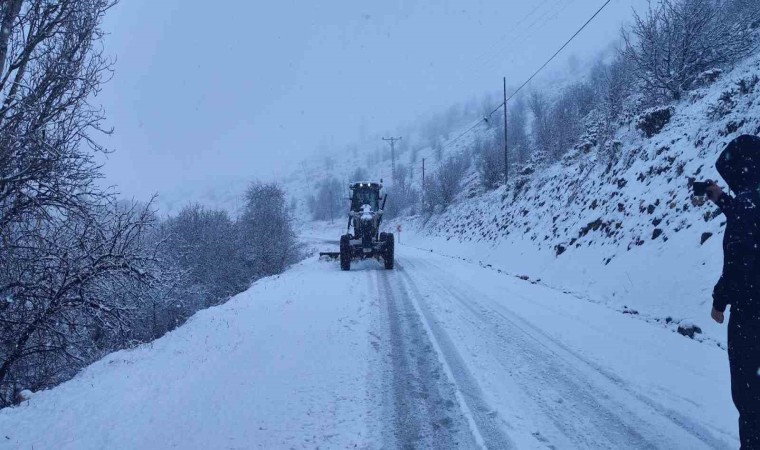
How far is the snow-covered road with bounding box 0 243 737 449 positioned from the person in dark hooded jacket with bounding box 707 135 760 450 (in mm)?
912

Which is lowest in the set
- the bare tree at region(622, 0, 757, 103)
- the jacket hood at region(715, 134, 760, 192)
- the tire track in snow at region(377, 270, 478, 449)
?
the tire track in snow at region(377, 270, 478, 449)

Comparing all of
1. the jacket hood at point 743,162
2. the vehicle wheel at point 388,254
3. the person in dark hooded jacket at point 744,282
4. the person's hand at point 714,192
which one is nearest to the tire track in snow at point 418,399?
the person in dark hooded jacket at point 744,282

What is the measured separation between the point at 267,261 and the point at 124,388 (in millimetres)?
24075

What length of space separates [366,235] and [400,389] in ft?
39.5

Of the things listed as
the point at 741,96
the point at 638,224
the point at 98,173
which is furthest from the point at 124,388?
the point at 741,96

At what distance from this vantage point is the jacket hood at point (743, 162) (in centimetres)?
268

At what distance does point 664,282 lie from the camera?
730 cm

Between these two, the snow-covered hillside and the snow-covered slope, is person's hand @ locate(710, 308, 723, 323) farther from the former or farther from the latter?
the snow-covered hillside

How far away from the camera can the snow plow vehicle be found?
1577 cm

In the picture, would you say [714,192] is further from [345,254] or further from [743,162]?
[345,254]


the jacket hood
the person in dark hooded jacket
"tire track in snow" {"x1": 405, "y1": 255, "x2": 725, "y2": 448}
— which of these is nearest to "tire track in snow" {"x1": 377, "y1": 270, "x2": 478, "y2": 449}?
"tire track in snow" {"x1": 405, "y1": 255, "x2": 725, "y2": 448}

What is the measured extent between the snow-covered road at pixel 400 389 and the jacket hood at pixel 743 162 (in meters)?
2.08

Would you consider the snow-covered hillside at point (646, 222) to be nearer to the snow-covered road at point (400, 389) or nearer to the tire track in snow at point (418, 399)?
the snow-covered road at point (400, 389)

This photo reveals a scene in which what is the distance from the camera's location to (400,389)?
175 inches
